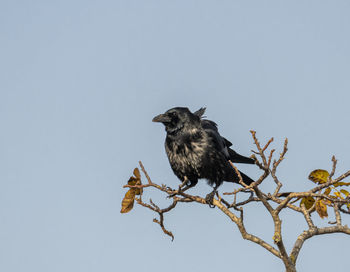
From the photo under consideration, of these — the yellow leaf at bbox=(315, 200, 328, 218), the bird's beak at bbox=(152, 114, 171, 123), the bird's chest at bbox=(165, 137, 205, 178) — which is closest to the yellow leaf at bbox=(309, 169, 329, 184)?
the yellow leaf at bbox=(315, 200, 328, 218)

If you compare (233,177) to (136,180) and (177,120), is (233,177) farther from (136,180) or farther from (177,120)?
(136,180)

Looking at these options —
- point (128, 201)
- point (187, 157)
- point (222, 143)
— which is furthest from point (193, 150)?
point (128, 201)

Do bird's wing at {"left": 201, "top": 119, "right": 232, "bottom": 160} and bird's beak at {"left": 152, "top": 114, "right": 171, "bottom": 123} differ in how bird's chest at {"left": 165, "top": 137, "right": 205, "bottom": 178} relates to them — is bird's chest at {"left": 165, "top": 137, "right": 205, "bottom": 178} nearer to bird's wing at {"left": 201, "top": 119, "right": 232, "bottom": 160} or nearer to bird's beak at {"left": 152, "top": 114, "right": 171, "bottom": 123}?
bird's wing at {"left": 201, "top": 119, "right": 232, "bottom": 160}

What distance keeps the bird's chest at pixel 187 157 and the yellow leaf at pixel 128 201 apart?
7.45ft

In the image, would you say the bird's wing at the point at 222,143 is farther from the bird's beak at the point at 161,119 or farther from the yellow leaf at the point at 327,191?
the yellow leaf at the point at 327,191

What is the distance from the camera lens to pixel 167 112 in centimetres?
840

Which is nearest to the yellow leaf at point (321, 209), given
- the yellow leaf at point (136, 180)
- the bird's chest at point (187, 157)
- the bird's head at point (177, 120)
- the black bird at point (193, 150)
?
the yellow leaf at point (136, 180)

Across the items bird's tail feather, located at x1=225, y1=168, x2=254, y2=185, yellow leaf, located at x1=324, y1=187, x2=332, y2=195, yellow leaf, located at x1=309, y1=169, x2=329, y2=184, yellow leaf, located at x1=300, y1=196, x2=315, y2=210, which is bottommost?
yellow leaf, located at x1=300, y1=196, x2=315, y2=210

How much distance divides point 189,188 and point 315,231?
3.59 metres

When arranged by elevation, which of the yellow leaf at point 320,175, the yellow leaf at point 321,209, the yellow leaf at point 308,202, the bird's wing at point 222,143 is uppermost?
the bird's wing at point 222,143

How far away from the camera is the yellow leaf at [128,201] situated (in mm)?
5754

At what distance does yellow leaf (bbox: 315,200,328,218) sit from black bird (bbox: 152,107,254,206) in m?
2.35

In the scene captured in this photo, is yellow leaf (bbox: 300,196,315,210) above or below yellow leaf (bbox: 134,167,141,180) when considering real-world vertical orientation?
below

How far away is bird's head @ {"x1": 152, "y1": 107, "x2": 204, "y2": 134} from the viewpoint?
8250mm
